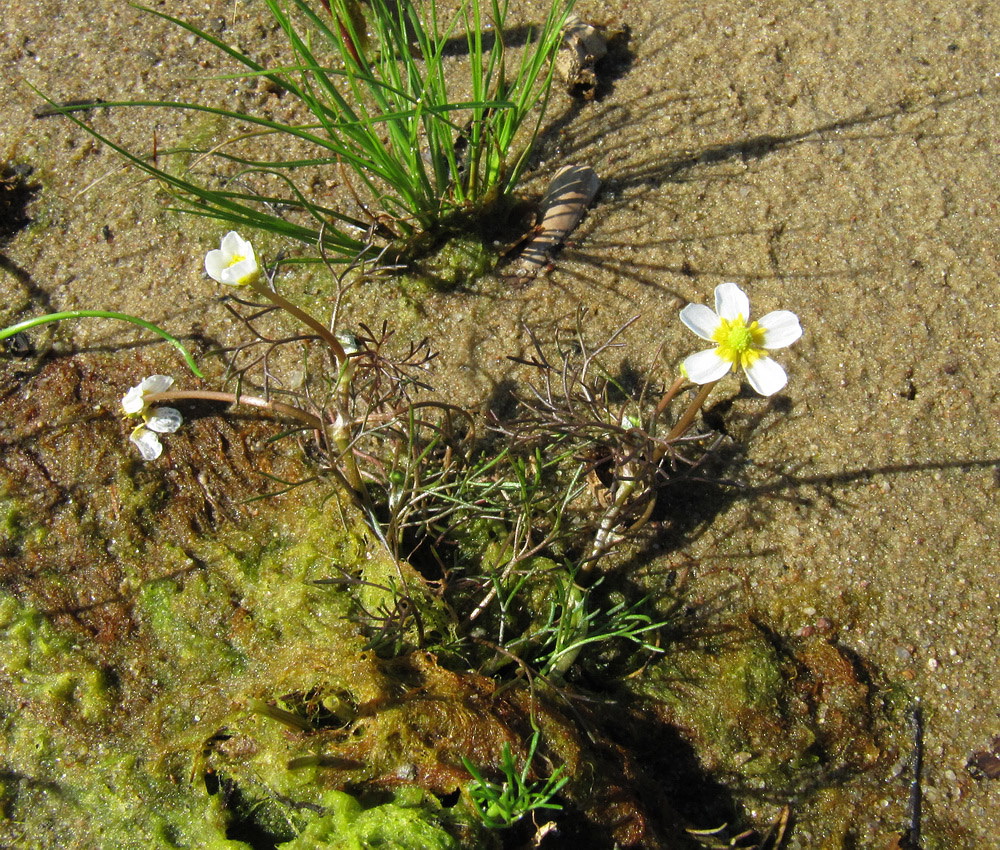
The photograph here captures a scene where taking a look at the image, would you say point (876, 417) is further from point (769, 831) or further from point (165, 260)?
point (165, 260)

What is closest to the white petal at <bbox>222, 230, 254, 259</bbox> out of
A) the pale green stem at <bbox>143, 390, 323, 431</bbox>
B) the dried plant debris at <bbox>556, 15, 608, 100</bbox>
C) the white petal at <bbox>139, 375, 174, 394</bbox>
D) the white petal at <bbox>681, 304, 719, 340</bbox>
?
the pale green stem at <bbox>143, 390, 323, 431</bbox>

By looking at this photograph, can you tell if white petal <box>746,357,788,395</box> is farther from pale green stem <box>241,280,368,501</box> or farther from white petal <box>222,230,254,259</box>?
white petal <box>222,230,254,259</box>

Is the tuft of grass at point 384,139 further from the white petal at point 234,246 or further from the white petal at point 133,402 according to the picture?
the white petal at point 133,402

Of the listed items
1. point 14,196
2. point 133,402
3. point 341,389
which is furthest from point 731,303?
point 14,196

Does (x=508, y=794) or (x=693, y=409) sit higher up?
(x=693, y=409)

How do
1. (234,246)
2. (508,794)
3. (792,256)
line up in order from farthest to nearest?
(792,256) → (234,246) → (508,794)

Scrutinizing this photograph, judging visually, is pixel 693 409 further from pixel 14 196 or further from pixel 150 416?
pixel 14 196
